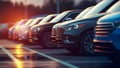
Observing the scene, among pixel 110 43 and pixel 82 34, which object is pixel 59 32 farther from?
pixel 110 43

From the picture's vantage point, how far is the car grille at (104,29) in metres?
11.5

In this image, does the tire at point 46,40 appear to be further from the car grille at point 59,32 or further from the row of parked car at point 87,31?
the car grille at point 59,32

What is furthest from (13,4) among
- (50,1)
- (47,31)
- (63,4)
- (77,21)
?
(77,21)

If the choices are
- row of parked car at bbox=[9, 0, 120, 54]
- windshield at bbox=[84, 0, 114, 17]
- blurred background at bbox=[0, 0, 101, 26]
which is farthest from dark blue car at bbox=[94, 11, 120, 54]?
blurred background at bbox=[0, 0, 101, 26]

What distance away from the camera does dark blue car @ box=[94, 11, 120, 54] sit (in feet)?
36.9

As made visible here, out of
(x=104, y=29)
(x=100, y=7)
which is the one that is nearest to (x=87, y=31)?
(x=100, y=7)

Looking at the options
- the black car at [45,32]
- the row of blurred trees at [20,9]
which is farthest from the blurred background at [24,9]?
the black car at [45,32]

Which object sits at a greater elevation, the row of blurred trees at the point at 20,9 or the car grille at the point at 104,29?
the row of blurred trees at the point at 20,9

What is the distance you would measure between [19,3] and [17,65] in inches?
3079

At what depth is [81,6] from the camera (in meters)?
48.6

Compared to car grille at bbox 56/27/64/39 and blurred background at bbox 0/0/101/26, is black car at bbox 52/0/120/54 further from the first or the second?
blurred background at bbox 0/0/101/26

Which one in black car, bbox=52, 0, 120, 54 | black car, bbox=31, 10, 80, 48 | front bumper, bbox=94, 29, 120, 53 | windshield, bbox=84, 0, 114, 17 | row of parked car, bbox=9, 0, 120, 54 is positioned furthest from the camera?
black car, bbox=31, 10, 80, 48

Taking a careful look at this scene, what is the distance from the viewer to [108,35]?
11.5m

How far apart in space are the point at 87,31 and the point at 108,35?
15.2 ft
